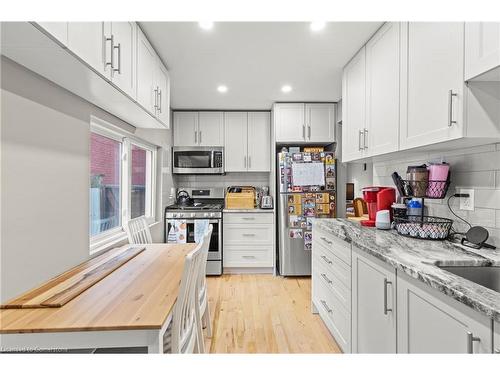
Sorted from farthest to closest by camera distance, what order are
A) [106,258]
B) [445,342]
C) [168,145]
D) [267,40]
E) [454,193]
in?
[168,145] < [267,40] < [106,258] < [454,193] < [445,342]

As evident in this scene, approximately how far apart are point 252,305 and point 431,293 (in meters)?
2.13

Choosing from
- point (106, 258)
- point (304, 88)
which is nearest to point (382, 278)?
point (106, 258)

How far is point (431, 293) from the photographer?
1085 millimetres

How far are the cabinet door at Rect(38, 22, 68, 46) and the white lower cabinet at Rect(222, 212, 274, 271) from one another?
9.86ft

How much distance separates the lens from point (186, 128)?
14.0ft

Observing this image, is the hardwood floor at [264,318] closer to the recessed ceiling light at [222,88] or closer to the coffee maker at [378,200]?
the coffee maker at [378,200]

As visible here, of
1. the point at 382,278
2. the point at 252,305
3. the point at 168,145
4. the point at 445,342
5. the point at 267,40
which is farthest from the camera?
the point at 168,145

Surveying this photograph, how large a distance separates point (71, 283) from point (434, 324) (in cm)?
166

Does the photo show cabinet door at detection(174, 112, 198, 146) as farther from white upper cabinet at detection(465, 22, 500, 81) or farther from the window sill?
white upper cabinet at detection(465, 22, 500, 81)

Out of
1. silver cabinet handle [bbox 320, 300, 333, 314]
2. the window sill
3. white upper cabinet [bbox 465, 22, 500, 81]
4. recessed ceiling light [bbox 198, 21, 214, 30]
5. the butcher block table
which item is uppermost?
recessed ceiling light [bbox 198, 21, 214, 30]

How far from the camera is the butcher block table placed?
1.04 m

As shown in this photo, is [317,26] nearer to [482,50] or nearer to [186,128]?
[482,50]

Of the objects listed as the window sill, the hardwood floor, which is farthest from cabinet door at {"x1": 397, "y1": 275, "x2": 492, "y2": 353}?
the window sill

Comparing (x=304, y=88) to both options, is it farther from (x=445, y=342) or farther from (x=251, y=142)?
(x=445, y=342)
